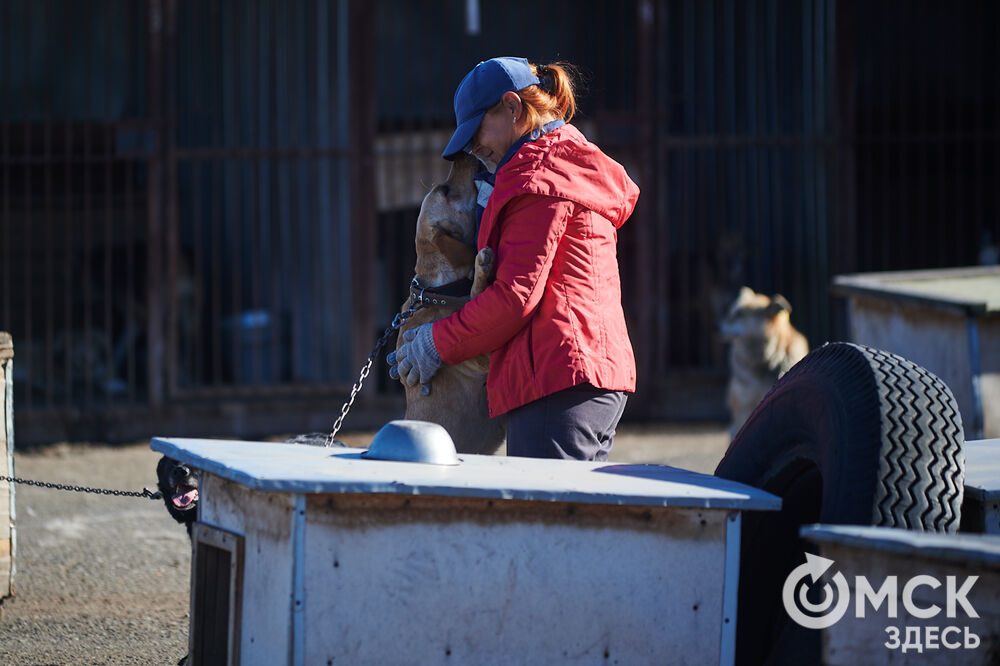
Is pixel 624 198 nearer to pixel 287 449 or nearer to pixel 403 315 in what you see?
pixel 403 315

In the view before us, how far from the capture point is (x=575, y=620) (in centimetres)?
290

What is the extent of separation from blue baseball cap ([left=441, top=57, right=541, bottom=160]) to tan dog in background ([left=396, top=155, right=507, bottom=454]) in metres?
0.28

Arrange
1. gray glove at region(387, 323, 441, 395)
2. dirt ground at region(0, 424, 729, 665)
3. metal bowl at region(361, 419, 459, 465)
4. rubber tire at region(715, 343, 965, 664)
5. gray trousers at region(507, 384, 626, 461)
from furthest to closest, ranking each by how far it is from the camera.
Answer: dirt ground at region(0, 424, 729, 665) → gray glove at region(387, 323, 441, 395) → gray trousers at region(507, 384, 626, 461) → metal bowl at region(361, 419, 459, 465) → rubber tire at region(715, 343, 965, 664)

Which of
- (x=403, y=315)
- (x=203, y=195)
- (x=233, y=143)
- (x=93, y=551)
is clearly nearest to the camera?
(x=403, y=315)

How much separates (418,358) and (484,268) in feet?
1.29

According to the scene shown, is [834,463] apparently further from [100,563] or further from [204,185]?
[204,185]

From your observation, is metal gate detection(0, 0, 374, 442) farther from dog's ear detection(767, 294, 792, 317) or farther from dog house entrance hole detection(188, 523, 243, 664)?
dog house entrance hole detection(188, 523, 243, 664)

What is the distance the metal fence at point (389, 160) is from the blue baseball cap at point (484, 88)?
19.6ft

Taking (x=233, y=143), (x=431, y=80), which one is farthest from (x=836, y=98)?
(x=233, y=143)

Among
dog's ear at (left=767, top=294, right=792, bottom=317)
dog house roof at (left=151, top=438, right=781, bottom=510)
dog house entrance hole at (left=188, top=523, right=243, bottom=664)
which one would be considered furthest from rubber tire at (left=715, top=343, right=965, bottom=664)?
dog's ear at (left=767, top=294, right=792, bottom=317)

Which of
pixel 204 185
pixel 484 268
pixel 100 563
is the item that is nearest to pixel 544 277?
pixel 484 268

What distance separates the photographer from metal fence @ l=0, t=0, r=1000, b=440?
9461mm

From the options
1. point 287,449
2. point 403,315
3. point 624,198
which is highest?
point 624,198

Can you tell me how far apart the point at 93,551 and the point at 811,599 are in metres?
3.98
